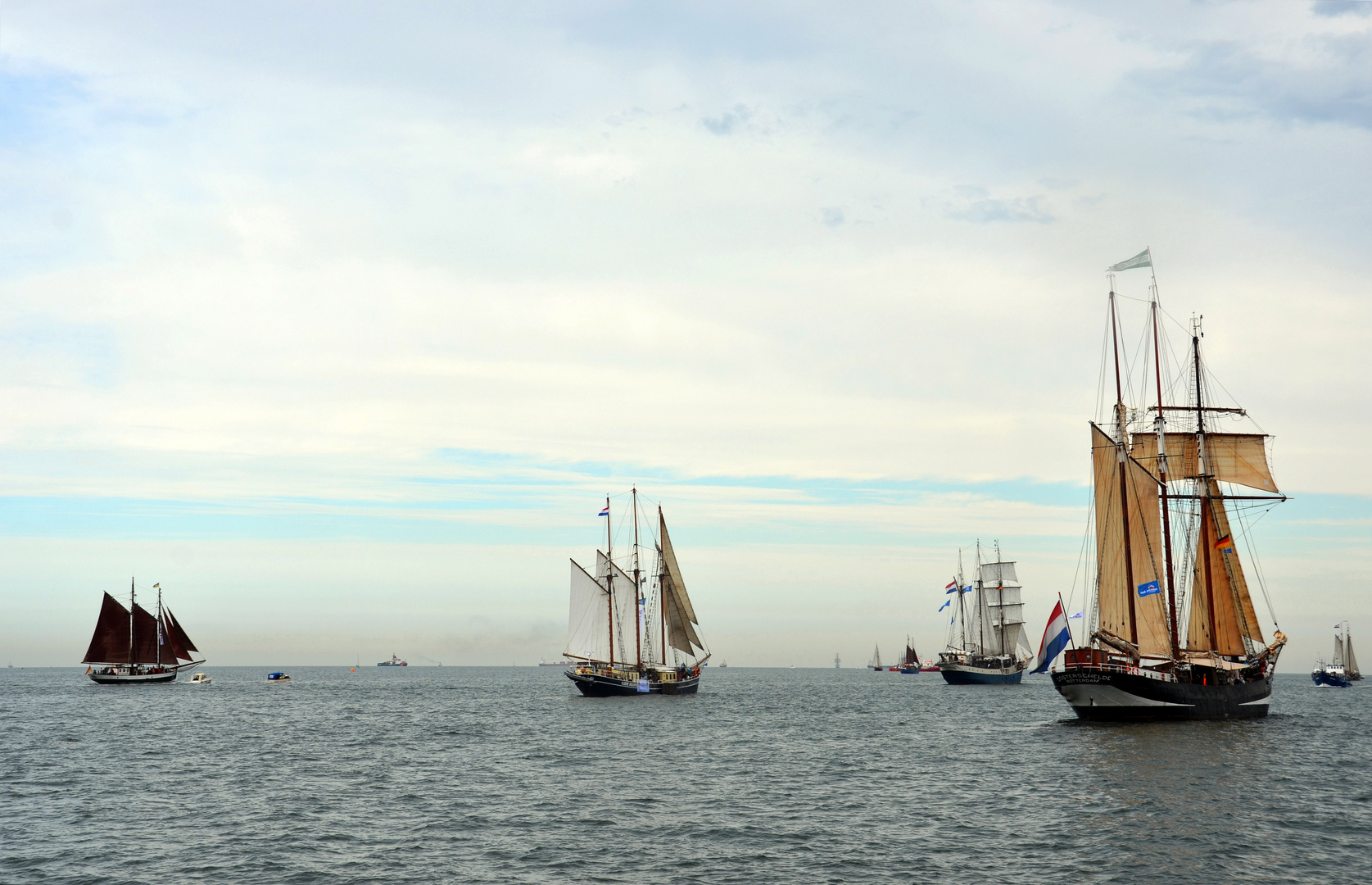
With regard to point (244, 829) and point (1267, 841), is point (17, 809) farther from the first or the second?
point (1267, 841)

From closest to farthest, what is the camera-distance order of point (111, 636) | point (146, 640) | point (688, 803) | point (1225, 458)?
point (688, 803)
point (1225, 458)
point (111, 636)
point (146, 640)

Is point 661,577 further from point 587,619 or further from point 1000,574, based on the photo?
point 1000,574

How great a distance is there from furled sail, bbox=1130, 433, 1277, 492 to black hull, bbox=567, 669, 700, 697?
60541mm

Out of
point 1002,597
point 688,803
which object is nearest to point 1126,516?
point 688,803

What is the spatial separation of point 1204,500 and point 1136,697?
65.9 feet

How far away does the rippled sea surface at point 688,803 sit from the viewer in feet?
109

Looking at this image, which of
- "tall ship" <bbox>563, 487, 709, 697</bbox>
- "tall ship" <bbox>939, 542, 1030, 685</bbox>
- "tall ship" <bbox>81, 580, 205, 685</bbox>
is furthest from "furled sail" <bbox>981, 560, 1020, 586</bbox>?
"tall ship" <bbox>81, 580, 205, 685</bbox>

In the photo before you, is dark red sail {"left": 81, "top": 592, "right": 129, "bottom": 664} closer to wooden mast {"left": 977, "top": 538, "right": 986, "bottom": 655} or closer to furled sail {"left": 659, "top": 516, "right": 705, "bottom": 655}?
furled sail {"left": 659, "top": 516, "right": 705, "bottom": 655}

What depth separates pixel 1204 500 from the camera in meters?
82.9

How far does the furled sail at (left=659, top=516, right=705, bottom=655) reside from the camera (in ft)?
390

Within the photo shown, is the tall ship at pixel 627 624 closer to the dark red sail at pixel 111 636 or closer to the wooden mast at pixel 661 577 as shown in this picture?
the wooden mast at pixel 661 577

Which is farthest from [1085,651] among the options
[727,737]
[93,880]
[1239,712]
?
[93,880]

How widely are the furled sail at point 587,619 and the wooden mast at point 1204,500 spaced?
62.0 metres

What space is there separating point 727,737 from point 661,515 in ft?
154
